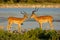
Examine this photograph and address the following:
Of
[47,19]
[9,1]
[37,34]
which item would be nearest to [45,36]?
[37,34]

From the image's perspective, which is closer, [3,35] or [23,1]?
[3,35]

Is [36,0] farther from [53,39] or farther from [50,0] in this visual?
[53,39]

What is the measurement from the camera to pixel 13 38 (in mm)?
11250

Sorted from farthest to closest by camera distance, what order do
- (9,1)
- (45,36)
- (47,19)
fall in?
(9,1) → (47,19) → (45,36)

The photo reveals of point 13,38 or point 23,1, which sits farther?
point 23,1

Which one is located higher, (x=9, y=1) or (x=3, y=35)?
(x=3, y=35)

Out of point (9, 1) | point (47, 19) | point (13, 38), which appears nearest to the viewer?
point (13, 38)

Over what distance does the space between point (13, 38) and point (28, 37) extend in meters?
0.61

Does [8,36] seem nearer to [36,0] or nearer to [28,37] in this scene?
[28,37]

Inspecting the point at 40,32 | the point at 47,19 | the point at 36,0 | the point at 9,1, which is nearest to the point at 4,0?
the point at 9,1

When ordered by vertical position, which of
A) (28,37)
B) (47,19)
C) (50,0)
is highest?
(28,37)

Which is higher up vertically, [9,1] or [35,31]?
[35,31]

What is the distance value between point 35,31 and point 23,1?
34026 millimetres

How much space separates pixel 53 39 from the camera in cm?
1180
